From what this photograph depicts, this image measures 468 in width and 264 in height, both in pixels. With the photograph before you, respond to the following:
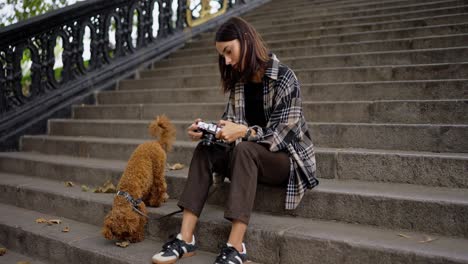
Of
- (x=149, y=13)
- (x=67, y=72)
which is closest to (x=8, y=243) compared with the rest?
(x=67, y=72)

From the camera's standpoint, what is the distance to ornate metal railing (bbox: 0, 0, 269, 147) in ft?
18.7

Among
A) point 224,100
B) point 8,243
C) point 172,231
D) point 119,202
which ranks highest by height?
point 224,100

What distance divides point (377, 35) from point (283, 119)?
356 centimetres

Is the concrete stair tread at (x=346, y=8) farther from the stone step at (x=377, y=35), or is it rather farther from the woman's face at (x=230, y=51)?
the woman's face at (x=230, y=51)

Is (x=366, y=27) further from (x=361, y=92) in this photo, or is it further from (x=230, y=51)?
(x=230, y=51)

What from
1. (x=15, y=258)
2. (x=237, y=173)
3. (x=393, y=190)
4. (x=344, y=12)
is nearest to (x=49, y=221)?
(x=15, y=258)

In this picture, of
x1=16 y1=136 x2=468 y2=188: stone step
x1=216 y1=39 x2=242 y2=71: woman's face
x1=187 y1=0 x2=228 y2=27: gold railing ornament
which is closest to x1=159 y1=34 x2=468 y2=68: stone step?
x1=187 y1=0 x2=228 y2=27: gold railing ornament

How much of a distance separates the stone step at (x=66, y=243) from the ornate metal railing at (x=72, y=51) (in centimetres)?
209

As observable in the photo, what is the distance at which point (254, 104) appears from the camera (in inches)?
123

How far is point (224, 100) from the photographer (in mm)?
5277

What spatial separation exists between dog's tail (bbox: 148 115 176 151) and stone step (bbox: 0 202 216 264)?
0.77 m

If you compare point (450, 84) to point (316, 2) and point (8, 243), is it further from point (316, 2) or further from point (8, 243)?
point (316, 2)

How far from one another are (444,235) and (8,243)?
11.6 ft

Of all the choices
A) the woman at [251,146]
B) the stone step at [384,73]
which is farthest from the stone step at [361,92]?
the woman at [251,146]
